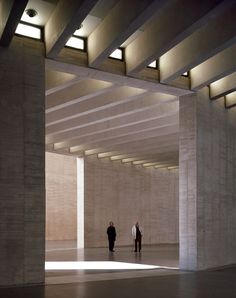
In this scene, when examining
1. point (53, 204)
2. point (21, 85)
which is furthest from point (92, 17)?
point (53, 204)

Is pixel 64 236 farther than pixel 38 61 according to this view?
Yes

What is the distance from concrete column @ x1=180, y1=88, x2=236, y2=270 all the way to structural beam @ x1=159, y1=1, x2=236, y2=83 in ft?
8.38

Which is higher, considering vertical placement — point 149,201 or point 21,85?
point 21,85

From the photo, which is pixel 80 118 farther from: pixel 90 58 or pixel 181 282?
pixel 181 282

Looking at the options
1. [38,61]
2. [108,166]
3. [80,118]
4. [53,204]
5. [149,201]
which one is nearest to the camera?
[38,61]

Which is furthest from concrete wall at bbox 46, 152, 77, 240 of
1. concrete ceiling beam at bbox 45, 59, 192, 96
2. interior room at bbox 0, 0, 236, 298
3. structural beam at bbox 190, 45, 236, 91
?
structural beam at bbox 190, 45, 236, 91

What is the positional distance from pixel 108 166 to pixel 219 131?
1625 cm

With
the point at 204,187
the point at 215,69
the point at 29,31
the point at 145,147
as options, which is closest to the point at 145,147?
the point at 145,147

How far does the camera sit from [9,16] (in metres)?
12.0

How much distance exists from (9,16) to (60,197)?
3529 centimetres

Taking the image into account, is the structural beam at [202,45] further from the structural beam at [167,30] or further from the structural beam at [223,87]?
the structural beam at [223,87]

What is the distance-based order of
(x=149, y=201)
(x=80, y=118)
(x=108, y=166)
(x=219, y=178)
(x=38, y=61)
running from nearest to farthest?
(x=38, y=61) < (x=219, y=178) < (x=80, y=118) < (x=108, y=166) < (x=149, y=201)

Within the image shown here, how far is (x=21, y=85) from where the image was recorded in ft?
47.4

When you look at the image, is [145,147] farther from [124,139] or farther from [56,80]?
[56,80]
